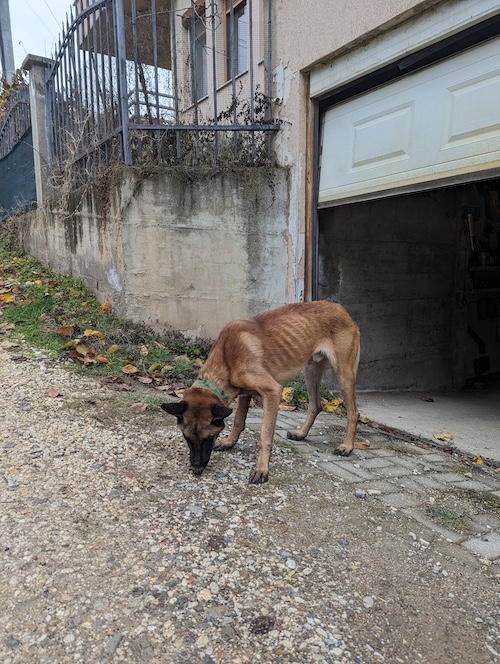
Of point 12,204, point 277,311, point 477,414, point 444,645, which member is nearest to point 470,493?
point 444,645

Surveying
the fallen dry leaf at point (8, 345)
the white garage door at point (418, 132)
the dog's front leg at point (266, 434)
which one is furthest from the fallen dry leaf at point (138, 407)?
the white garage door at point (418, 132)

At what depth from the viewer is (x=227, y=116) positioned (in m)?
6.94

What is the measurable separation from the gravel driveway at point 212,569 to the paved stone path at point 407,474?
141 mm

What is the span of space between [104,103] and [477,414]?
23.0ft

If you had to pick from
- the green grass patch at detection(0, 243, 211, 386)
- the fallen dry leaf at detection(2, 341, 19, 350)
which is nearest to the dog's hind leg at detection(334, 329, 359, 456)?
the green grass patch at detection(0, 243, 211, 386)

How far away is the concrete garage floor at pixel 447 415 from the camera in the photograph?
17.5ft

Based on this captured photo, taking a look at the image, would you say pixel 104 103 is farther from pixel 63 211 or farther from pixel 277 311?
pixel 277 311

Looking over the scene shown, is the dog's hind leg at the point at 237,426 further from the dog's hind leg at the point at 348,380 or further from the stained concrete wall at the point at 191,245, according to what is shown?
the stained concrete wall at the point at 191,245

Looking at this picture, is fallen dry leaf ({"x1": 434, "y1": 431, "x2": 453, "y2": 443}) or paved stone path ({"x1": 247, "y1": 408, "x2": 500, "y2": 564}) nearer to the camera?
paved stone path ({"x1": 247, "y1": 408, "x2": 500, "y2": 564})

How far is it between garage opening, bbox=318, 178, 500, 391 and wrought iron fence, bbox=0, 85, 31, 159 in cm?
678

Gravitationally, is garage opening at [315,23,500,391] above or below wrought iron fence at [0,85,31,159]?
below

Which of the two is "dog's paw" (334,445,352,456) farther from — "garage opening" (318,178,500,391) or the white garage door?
"garage opening" (318,178,500,391)

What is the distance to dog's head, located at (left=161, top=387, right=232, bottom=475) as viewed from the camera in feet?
10.2

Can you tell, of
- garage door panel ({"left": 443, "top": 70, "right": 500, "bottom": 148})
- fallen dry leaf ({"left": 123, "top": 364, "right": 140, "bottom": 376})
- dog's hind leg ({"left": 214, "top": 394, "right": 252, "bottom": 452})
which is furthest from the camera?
fallen dry leaf ({"left": 123, "top": 364, "right": 140, "bottom": 376})
